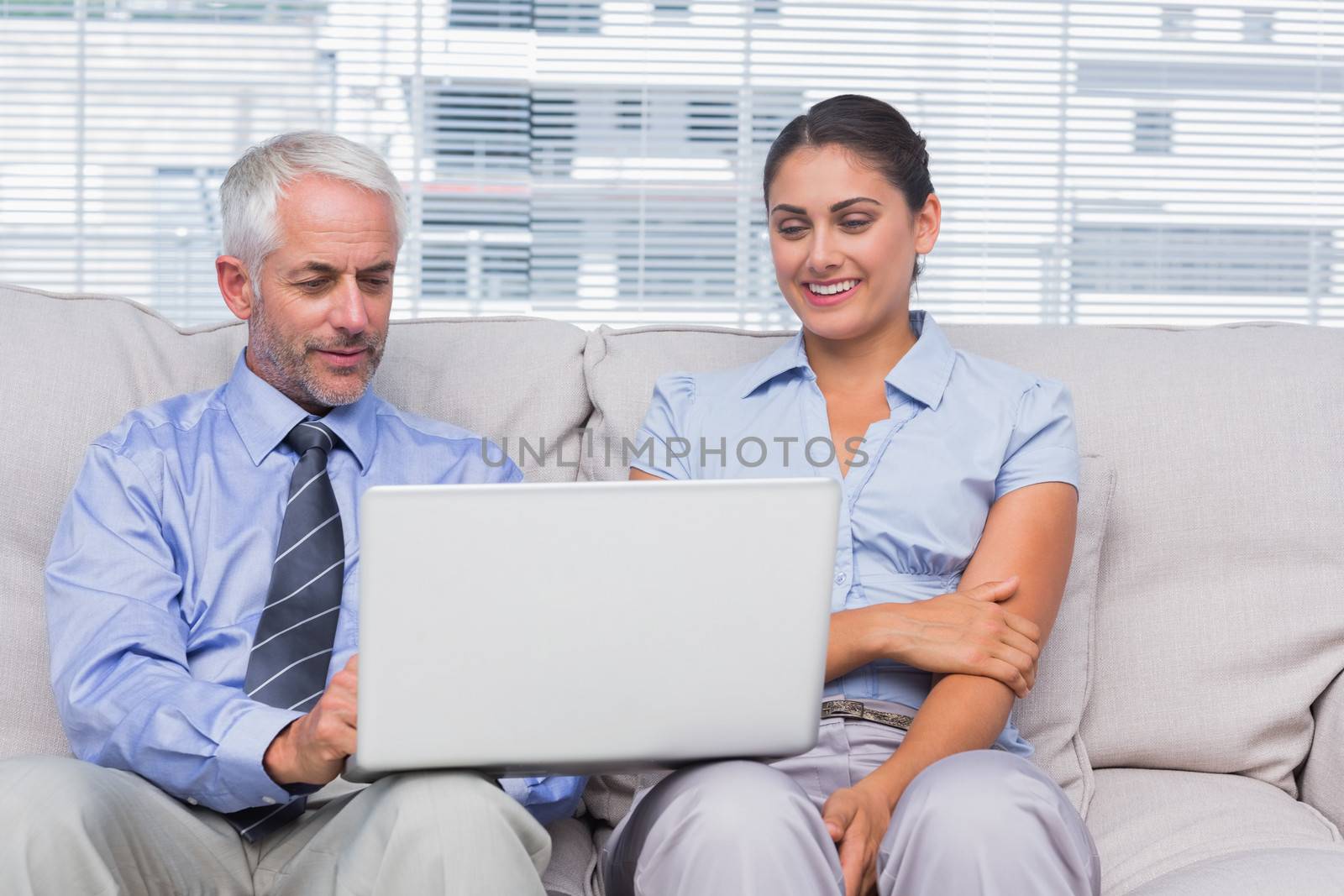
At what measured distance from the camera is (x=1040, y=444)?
1.64m

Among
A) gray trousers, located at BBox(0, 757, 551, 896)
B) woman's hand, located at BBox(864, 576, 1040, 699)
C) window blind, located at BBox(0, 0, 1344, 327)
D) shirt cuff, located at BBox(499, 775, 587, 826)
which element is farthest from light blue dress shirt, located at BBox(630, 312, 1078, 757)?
window blind, located at BBox(0, 0, 1344, 327)

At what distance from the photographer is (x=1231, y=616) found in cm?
179

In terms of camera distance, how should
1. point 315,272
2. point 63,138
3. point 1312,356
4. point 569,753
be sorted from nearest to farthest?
point 569,753 → point 315,272 → point 1312,356 → point 63,138

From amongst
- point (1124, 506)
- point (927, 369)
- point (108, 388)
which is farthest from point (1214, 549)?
point (108, 388)

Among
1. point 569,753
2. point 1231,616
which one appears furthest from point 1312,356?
point 569,753

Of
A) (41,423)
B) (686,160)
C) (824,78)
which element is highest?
(824,78)

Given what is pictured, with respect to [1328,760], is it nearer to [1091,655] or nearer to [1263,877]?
[1091,655]

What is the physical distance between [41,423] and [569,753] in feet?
3.42

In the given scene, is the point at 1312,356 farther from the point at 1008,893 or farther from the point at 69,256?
the point at 69,256

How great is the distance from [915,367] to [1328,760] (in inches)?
30.6

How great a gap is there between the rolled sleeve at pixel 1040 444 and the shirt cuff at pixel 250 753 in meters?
0.91

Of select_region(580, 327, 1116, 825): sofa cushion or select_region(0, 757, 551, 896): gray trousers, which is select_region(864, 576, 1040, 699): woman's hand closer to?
select_region(580, 327, 1116, 825): sofa cushion

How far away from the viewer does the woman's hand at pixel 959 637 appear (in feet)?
4.80

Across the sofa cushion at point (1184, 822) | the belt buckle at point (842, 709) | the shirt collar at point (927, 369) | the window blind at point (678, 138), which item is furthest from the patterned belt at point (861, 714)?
the window blind at point (678, 138)
